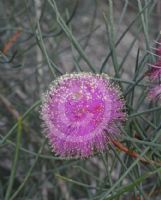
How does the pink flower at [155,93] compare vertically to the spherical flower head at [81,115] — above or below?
above

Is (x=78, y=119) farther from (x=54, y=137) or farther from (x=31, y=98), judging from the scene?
(x=31, y=98)

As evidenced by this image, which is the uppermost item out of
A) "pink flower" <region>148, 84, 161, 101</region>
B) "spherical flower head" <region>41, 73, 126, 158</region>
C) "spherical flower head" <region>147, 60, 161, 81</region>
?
"spherical flower head" <region>147, 60, 161, 81</region>

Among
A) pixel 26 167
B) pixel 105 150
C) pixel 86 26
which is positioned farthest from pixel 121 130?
pixel 86 26

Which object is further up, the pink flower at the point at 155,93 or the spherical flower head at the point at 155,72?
the spherical flower head at the point at 155,72

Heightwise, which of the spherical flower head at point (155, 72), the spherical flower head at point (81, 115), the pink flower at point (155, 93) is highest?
the spherical flower head at point (155, 72)

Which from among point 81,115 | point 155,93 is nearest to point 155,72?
point 155,93

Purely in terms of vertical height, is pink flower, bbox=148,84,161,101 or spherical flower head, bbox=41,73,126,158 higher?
pink flower, bbox=148,84,161,101

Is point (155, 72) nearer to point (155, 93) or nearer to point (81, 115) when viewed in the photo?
point (155, 93)

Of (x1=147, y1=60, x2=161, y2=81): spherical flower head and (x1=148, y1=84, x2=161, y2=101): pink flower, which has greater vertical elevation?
(x1=147, y1=60, x2=161, y2=81): spherical flower head
